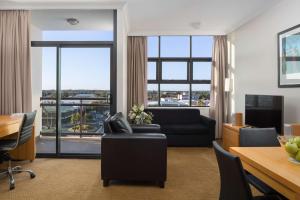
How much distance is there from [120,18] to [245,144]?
2921mm

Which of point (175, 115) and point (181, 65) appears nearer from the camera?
point (175, 115)

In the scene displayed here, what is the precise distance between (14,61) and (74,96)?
4.90ft

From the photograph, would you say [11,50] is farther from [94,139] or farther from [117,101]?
[94,139]

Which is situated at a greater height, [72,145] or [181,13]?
[181,13]

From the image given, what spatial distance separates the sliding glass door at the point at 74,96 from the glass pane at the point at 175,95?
1.56 meters

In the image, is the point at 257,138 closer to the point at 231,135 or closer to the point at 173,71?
the point at 231,135

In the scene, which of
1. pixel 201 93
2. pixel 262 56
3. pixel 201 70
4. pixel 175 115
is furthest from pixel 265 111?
pixel 201 70

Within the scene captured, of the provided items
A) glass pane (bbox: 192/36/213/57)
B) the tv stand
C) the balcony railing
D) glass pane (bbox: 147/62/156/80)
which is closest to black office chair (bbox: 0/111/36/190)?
the balcony railing

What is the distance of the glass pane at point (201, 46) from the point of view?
19.9ft

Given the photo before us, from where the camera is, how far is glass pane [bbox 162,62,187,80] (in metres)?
6.07

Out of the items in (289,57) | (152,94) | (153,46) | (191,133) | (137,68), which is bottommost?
(191,133)

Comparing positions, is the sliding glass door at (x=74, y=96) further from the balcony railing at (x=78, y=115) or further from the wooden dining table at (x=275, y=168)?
the wooden dining table at (x=275, y=168)

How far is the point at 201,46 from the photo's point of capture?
607 cm

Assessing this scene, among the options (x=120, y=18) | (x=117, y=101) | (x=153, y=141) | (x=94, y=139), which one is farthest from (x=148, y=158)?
(x=94, y=139)
